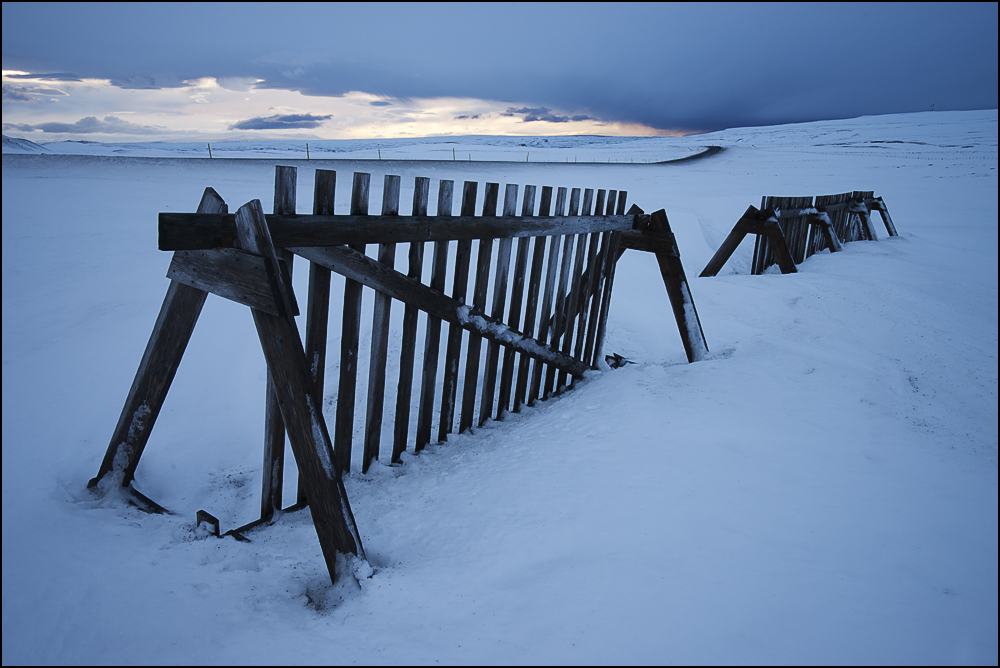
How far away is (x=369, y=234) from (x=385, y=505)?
1.37 metres

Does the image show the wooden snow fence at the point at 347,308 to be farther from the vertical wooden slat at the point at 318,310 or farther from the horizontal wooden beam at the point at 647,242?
the horizontal wooden beam at the point at 647,242

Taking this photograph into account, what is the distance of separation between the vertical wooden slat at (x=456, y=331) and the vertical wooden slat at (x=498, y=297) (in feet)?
0.75

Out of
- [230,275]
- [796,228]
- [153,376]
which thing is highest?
[796,228]

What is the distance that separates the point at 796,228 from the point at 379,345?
8523 millimetres

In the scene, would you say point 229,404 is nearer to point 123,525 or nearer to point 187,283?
point 123,525

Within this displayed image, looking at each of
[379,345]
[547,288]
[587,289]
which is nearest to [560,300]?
[547,288]

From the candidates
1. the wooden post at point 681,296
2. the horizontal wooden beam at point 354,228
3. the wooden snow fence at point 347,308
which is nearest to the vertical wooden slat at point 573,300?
the wooden snow fence at point 347,308

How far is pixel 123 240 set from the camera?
6.07 meters

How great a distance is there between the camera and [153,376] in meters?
2.27

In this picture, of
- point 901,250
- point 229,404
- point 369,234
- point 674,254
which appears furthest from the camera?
point 901,250

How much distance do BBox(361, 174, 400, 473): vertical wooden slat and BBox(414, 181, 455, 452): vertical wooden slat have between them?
0.27 metres

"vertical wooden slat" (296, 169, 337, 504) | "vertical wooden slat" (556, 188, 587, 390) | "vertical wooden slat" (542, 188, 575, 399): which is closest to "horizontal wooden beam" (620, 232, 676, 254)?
"vertical wooden slat" (556, 188, 587, 390)

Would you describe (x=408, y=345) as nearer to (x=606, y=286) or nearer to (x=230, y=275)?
(x=230, y=275)

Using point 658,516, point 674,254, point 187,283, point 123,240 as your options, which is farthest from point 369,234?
point 123,240
